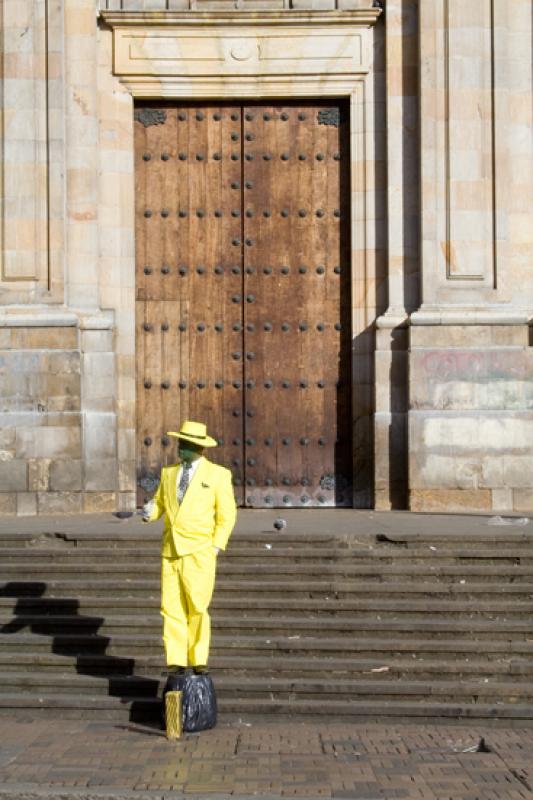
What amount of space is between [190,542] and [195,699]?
994 millimetres

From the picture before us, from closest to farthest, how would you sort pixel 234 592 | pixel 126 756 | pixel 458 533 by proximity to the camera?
pixel 126 756
pixel 234 592
pixel 458 533

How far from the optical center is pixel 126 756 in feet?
28.2

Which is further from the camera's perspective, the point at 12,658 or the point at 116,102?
the point at 116,102

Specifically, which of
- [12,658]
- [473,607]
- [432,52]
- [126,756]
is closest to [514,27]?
[432,52]

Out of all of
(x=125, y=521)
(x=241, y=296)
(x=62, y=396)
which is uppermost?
(x=241, y=296)

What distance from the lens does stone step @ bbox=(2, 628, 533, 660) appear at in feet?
34.2

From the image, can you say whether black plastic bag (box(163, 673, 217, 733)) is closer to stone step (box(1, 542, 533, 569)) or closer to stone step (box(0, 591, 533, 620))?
stone step (box(0, 591, 533, 620))

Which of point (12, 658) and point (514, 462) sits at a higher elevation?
point (514, 462)

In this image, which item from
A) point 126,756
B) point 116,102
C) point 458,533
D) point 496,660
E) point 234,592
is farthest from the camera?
point 116,102

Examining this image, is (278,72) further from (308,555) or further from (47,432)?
(308,555)

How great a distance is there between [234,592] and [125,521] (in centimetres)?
319

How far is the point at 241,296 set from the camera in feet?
53.6

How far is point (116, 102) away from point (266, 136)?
1.69 meters

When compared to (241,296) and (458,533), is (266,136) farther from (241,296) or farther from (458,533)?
(458,533)
